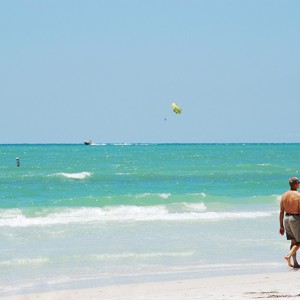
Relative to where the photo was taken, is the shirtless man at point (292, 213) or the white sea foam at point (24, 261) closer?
the shirtless man at point (292, 213)

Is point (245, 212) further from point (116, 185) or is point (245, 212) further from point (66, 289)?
point (116, 185)

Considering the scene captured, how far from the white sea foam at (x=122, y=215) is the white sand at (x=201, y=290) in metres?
7.49

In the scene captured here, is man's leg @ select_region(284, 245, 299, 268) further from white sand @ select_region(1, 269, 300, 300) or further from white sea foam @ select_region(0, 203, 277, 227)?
white sea foam @ select_region(0, 203, 277, 227)

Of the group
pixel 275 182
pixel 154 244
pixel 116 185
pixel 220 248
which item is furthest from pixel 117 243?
pixel 275 182

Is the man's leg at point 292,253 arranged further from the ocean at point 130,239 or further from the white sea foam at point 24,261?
the white sea foam at point 24,261

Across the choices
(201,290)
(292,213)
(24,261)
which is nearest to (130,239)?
(24,261)

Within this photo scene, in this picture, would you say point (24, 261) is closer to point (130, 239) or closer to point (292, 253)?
point (130, 239)

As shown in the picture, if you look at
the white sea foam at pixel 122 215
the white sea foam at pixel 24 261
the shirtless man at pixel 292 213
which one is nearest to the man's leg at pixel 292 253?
the shirtless man at pixel 292 213

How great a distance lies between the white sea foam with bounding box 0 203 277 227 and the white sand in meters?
7.49

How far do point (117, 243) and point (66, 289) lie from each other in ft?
12.4

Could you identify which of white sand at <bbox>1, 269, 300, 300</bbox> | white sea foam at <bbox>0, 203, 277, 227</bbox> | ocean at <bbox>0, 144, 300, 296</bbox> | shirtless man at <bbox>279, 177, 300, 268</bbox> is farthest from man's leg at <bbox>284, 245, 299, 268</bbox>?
white sea foam at <bbox>0, 203, 277, 227</bbox>

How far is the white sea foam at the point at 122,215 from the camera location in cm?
1719

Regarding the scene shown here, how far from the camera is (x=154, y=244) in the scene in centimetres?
1278

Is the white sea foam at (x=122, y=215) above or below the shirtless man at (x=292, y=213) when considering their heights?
above
